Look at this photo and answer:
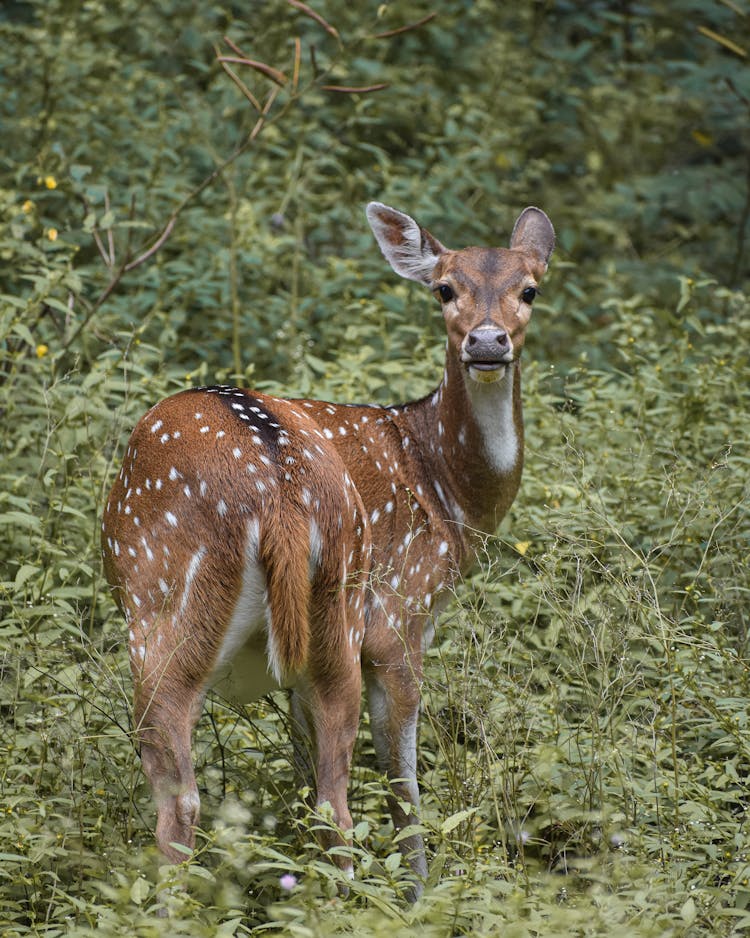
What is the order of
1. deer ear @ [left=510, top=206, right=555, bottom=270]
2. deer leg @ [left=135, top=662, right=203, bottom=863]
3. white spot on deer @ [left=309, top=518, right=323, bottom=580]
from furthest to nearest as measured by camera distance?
deer ear @ [left=510, top=206, right=555, bottom=270]
white spot on deer @ [left=309, top=518, right=323, bottom=580]
deer leg @ [left=135, top=662, right=203, bottom=863]

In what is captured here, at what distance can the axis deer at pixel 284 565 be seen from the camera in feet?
12.4

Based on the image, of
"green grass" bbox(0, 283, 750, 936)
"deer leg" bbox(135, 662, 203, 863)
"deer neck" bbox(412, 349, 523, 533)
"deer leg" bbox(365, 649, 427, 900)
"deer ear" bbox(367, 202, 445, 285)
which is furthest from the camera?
"deer ear" bbox(367, 202, 445, 285)

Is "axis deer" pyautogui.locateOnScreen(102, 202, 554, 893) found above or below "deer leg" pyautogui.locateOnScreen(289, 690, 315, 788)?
above

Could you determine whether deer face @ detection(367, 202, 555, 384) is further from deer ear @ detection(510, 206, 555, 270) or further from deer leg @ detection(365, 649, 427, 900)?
deer leg @ detection(365, 649, 427, 900)

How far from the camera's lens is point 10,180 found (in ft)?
26.0

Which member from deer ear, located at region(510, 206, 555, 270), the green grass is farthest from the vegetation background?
deer ear, located at region(510, 206, 555, 270)

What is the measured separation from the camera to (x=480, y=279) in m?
5.11

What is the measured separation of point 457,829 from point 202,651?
3.26 feet

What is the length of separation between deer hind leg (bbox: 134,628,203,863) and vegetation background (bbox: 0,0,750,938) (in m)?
0.12

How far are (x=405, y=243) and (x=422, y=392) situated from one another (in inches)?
48.1

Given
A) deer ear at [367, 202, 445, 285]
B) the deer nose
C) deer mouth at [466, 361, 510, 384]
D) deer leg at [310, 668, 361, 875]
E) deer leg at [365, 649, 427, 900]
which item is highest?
deer ear at [367, 202, 445, 285]

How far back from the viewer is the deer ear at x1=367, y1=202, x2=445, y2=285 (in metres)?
5.52

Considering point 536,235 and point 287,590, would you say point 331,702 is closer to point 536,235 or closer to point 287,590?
point 287,590

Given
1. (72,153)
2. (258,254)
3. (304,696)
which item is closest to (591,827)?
(304,696)
